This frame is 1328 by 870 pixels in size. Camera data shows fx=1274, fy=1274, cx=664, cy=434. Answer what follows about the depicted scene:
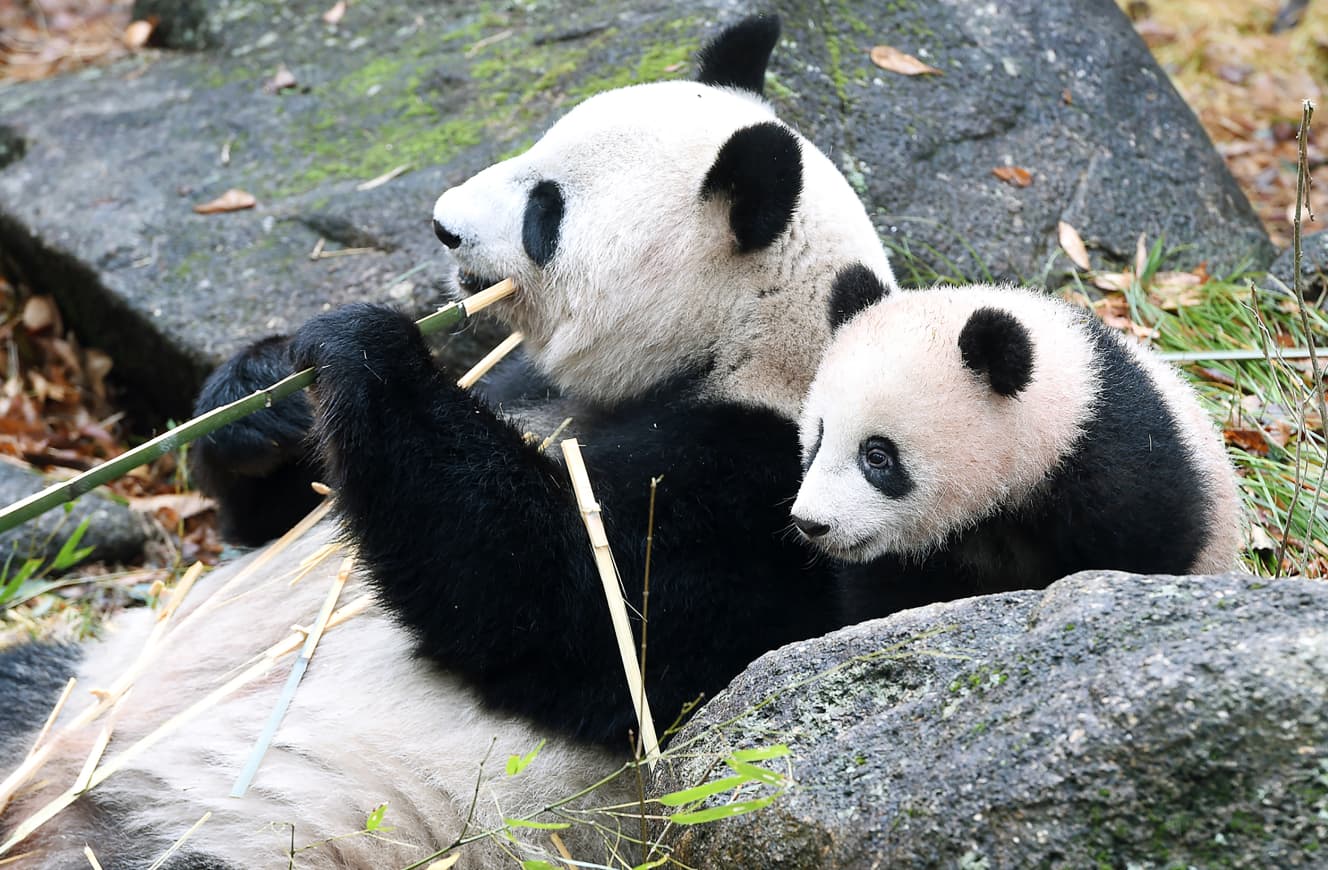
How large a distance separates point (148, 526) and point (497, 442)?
3.18 meters

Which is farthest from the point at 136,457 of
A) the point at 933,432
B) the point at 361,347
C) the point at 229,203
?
the point at 229,203

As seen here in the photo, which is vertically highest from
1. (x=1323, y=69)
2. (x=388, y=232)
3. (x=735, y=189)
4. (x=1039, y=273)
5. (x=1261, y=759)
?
(x=735, y=189)

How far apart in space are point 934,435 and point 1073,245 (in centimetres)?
288

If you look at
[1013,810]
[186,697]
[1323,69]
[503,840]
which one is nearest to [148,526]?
[186,697]

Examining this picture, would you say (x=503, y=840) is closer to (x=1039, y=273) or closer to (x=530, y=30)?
(x=1039, y=273)

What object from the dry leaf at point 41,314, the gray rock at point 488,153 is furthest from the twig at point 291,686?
the dry leaf at point 41,314

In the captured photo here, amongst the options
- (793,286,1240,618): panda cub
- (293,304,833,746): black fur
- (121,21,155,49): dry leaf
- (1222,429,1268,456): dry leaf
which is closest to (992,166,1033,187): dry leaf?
(1222,429,1268,456): dry leaf

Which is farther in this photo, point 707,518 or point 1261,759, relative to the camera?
point 707,518

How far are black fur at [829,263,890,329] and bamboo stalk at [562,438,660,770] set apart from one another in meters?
0.71

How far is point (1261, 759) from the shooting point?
182 cm

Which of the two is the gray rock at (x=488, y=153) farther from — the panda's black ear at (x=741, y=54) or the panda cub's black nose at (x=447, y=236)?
the panda cub's black nose at (x=447, y=236)

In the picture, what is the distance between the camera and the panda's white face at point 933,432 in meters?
2.75

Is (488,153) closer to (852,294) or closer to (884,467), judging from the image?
(852,294)

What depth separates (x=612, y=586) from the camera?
285cm
